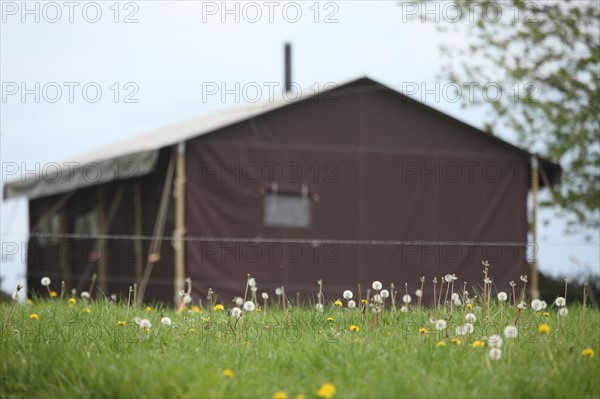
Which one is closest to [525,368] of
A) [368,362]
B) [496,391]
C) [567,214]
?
[496,391]

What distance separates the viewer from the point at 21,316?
6129 millimetres

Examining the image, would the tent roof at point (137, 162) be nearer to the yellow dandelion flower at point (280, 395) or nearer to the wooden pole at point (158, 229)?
the wooden pole at point (158, 229)

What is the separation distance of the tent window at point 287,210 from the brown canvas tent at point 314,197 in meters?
0.01

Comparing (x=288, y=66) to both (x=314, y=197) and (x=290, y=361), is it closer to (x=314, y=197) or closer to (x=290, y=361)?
(x=314, y=197)

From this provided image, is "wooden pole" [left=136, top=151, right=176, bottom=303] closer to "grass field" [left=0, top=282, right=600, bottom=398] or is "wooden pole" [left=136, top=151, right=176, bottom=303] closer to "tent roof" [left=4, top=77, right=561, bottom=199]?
"tent roof" [left=4, top=77, right=561, bottom=199]

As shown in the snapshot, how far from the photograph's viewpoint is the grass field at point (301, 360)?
397cm

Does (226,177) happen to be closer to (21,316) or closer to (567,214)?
(21,316)

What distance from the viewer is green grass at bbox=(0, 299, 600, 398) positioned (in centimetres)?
398

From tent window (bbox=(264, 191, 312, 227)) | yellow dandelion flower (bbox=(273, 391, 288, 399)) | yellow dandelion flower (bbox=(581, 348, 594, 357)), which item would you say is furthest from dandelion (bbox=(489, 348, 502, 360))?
tent window (bbox=(264, 191, 312, 227))

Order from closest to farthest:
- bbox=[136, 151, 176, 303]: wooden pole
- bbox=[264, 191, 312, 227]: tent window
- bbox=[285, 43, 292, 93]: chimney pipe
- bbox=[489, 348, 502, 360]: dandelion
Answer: bbox=[489, 348, 502, 360]: dandelion, bbox=[136, 151, 176, 303]: wooden pole, bbox=[264, 191, 312, 227]: tent window, bbox=[285, 43, 292, 93]: chimney pipe

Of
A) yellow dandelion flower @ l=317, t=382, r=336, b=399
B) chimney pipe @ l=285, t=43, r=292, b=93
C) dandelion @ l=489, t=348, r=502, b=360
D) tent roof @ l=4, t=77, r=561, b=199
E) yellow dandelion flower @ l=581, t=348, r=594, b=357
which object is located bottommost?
yellow dandelion flower @ l=317, t=382, r=336, b=399

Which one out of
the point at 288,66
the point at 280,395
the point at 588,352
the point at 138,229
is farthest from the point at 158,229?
the point at 280,395

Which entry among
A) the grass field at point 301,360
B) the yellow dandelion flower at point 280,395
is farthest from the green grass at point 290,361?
the yellow dandelion flower at point 280,395

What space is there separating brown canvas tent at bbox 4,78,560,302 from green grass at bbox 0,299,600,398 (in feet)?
18.7
